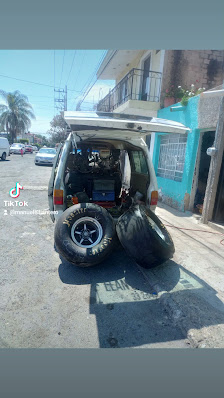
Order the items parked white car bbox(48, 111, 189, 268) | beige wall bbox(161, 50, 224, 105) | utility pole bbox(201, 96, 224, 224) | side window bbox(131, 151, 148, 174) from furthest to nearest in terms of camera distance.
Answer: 1. beige wall bbox(161, 50, 224, 105)
2. utility pole bbox(201, 96, 224, 224)
3. side window bbox(131, 151, 148, 174)
4. parked white car bbox(48, 111, 189, 268)

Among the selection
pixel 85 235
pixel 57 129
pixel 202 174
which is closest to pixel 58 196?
pixel 85 235

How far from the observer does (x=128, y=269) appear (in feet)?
11.9

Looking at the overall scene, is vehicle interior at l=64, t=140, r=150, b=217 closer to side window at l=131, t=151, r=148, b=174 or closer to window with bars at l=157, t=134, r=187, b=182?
side window at l=131, t=151, r=148, b=174

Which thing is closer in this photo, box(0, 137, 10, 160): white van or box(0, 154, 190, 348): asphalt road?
box(0, 154, 190, 348): asphalt road

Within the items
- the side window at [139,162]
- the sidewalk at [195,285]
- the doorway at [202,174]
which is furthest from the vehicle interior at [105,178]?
the doorway at [202,174]

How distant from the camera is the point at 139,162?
4793mm

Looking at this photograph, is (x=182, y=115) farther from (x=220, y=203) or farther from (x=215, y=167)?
(x=220, y=203)

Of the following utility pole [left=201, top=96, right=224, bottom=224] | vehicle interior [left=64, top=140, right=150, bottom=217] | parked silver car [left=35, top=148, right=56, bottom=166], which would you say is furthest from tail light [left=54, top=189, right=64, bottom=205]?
parked silver car [left=35, top=148, right=56, bottom=166]

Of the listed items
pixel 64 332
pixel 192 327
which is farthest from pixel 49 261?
pixel 192 327

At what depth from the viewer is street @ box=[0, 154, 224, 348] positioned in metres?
2.27

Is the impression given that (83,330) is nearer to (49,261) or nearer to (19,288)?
(19,288)

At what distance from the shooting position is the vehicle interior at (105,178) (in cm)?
454

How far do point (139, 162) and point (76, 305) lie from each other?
310 cm

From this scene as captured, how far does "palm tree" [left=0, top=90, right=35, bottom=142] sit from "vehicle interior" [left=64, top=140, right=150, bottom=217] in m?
35.9
